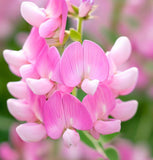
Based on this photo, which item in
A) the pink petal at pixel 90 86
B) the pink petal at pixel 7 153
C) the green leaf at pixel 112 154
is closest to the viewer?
the pink petal at pixel 90 86

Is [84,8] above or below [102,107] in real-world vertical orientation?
above

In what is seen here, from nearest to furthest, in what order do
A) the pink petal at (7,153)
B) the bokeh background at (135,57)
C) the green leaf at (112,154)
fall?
1. the green leaf at (112,154)
2. the pink petal at (7,153)
3. the bokeh background at (135,57)

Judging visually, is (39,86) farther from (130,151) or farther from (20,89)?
(130,151)

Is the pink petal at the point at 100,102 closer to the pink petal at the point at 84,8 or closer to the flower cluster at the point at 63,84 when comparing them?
the flower cluster at the point at 63,84

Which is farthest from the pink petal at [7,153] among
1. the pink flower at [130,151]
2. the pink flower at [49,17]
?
the pink flower at [49,17]

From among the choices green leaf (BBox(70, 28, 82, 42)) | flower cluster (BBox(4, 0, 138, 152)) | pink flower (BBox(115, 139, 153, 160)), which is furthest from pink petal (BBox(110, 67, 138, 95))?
pink flower (BBox(115, 139, 153, 160))

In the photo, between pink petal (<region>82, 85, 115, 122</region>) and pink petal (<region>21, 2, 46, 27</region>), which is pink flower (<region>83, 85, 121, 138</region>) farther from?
pink petal (<region>21, 2, 46, 27</region>)

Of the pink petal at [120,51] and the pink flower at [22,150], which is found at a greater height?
the pink petal at [120,51]

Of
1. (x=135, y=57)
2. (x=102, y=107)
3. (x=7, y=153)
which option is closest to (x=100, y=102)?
(x=102, y=107)
